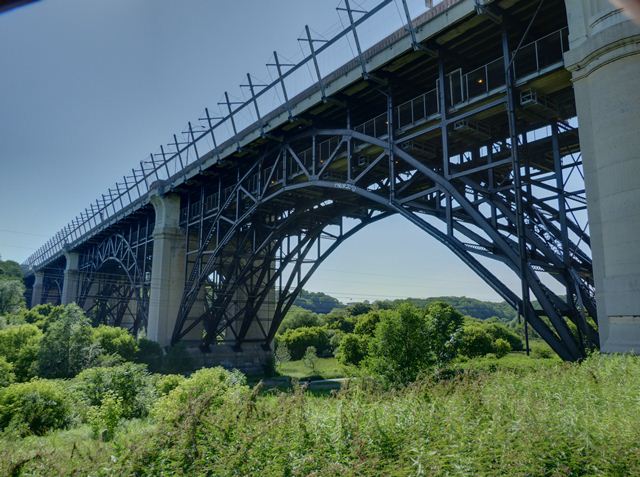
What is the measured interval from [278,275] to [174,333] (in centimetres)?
966

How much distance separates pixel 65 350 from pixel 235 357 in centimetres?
1318

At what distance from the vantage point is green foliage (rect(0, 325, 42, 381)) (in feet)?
97.3

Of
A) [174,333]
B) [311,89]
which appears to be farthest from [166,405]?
[174,333]

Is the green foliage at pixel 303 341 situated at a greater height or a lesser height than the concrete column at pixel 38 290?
lesser

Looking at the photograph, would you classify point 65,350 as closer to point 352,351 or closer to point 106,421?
point 106,421

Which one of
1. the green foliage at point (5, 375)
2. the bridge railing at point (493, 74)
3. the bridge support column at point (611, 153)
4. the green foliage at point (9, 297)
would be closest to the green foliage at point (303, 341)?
the green foliage at point (5, 375)

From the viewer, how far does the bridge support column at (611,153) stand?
455 inches

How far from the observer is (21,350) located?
31328mm

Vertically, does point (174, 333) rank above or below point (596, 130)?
below

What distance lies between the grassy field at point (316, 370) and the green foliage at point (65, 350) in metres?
16.0

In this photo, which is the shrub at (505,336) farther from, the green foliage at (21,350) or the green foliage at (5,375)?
the green foliage at (5,375)

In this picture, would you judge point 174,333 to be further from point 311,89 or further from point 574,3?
point 574,3

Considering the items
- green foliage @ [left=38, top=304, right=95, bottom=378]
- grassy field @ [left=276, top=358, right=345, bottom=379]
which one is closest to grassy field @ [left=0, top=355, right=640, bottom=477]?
green foliage @ [left=38, top=304, right=95, bottom=378]

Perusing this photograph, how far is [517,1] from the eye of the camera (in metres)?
16.2
